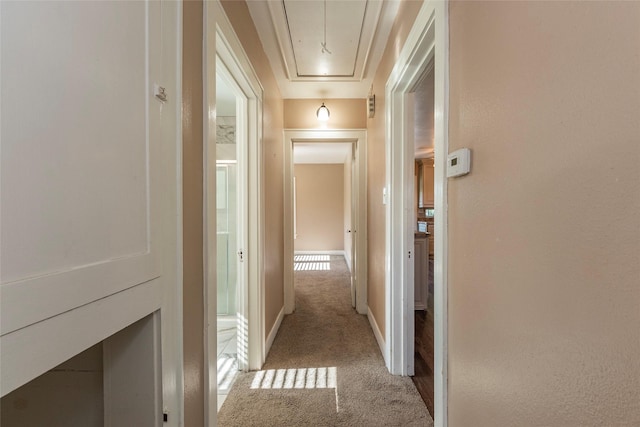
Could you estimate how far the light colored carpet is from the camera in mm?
1697

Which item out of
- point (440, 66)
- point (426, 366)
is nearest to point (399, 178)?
point (440, 66)

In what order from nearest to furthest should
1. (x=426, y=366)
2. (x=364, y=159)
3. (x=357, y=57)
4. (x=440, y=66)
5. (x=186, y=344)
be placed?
(x=186, y=344) → (x=440, y=66) → (x=426, y=366) → (x=357, y=57) → (x=364, y=159)

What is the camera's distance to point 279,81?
2904mm

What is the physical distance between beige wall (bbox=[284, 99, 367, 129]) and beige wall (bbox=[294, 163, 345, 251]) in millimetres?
4554

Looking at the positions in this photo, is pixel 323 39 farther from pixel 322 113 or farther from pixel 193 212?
pixel 193 212

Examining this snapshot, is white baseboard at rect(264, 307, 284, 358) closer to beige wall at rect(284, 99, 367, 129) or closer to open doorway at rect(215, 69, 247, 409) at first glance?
open doorway at rect(215, 69, 247, 409)

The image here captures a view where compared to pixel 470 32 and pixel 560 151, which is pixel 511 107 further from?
pixel 470 32

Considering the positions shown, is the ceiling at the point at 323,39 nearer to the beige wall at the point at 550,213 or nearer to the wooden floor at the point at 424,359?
the beige wall at the point at 550,213

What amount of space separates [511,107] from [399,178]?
1.30 m

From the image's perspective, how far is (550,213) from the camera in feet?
2.06

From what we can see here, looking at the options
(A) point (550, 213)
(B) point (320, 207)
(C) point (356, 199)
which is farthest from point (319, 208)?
(A) point (550, 213)

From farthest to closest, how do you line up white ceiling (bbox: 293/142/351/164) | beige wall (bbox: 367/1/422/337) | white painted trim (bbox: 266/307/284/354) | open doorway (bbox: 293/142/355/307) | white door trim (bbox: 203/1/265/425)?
open doorway (bbox: 293/142/355/307) → white ceiling (bbox: 293/142/351/164) → white painted trim (bbox: 266/307/284/354) → beige wall (bbox: 367/1/422/337) → white door trim (bbox: 203/1/265/425)

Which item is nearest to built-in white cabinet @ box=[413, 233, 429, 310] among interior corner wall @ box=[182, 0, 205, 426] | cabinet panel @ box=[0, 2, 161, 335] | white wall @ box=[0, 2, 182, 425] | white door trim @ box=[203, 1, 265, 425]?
white door trim @ box=[203, 1, 265, 425]

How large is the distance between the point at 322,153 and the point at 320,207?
5.88 feet
